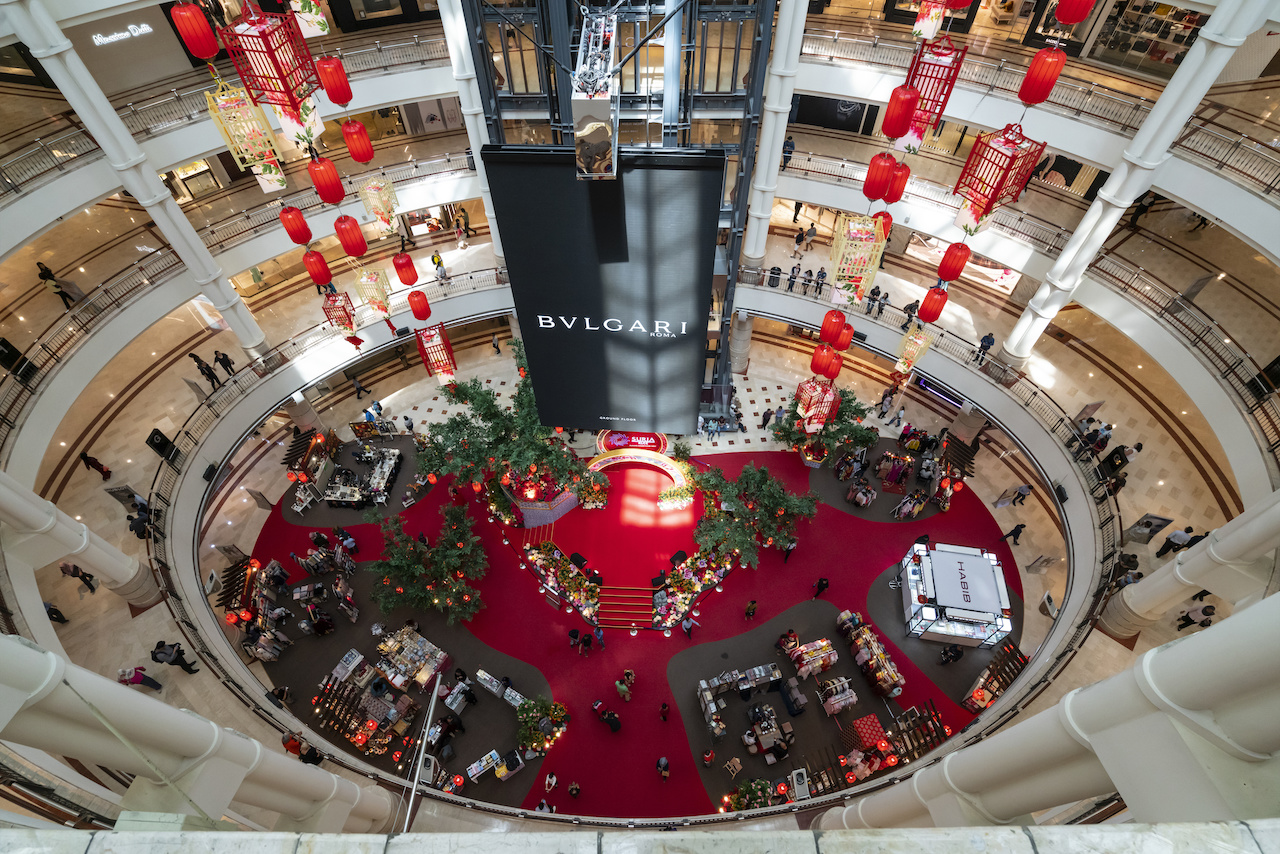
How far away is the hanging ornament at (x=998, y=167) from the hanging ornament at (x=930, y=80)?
117 cm

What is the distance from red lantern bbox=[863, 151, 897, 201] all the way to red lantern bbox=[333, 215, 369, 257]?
1084 cm

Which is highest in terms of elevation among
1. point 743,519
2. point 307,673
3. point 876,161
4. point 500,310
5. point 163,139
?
point 876,161

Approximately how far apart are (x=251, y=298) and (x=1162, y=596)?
27.3 m

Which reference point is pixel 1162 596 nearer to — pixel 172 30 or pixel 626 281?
pixel 626 281

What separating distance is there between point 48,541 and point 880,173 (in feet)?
57.6

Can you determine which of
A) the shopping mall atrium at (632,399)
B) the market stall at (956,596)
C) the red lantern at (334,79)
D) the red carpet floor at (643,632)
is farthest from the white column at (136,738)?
the market stall at (956,596)

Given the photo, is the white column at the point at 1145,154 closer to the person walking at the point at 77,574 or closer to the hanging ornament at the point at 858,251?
the hanging ornament at the point at 858,251

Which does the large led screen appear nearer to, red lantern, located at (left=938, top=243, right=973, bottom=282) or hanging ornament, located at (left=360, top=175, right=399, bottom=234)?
red lantern, located at (left=938, top=243, right=973, bottom=282)

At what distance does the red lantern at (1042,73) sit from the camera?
993cm

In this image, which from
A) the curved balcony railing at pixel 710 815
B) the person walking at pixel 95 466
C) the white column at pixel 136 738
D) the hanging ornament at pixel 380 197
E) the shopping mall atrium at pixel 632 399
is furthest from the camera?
the person walking at pixel 95 466

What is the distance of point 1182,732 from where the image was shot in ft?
11.7

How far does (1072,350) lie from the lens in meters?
19.2

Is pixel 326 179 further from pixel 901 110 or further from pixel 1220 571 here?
pixel 1220 571

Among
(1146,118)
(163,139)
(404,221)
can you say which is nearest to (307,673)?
(163,139)
